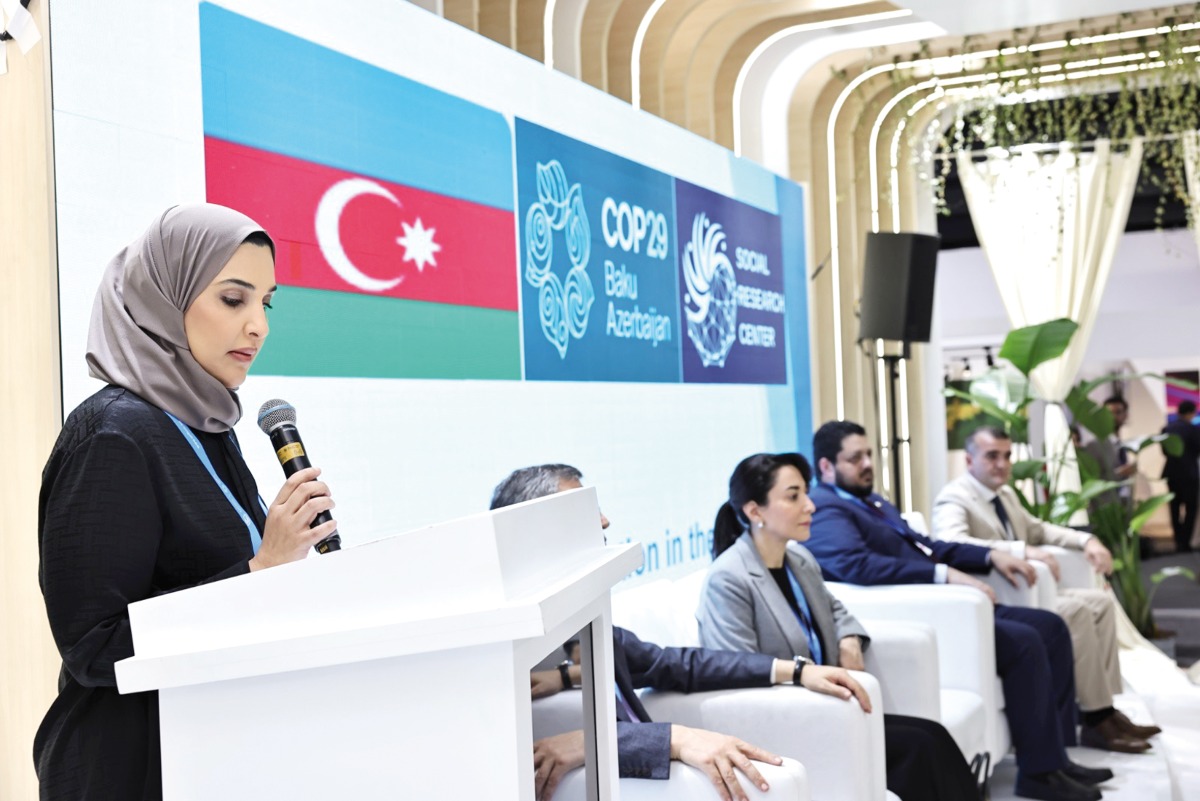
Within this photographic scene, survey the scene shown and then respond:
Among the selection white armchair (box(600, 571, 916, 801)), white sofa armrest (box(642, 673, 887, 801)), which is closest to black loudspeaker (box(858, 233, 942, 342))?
white armchair (box(600, 571, 916, 801))

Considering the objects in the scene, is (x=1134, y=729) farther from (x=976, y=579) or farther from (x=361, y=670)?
(x=361, y=670)

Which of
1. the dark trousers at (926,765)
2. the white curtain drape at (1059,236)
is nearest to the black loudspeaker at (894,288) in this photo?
the white curtain drape at (1059,236)

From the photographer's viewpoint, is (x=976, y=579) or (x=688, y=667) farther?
(x=976, y=579)

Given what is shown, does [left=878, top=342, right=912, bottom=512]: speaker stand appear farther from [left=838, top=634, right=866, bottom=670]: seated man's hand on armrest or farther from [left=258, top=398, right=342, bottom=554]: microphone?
[left=258, top=398, right=342, bottom=554]: microphone

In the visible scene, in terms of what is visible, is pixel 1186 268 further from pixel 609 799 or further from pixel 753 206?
A: pixel 609 799

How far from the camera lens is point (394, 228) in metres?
3.20

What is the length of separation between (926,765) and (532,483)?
150 centimetres

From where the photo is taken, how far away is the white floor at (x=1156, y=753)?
14.4 ft

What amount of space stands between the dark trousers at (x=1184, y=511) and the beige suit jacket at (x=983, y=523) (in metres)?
3.00

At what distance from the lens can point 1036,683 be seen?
446 centimetres

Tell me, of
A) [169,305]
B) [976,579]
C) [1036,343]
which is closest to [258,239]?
[169,305]

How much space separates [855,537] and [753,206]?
1.63 metres

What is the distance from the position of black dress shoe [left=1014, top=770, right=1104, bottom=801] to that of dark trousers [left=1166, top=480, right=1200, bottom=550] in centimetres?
454

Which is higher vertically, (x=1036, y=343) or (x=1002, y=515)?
(x=1036, y=343)
